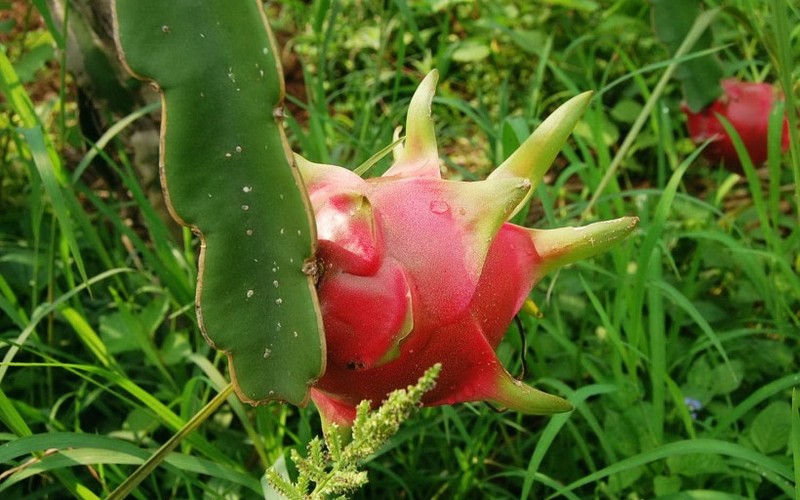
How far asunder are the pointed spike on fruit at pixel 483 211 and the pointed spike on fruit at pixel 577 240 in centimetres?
7

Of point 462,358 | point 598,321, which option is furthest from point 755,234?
point 462,358

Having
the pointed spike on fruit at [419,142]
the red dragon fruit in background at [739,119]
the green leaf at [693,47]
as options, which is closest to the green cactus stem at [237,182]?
the pointed spike on fruit at [419,142]

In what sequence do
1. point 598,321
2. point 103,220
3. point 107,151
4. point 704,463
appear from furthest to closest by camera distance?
point 103,220
point 107,151
point 598,321
point 704,463

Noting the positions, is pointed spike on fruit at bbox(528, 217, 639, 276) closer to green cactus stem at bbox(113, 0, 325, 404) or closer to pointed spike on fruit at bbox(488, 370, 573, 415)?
pointed spike on fruit at bbox(488, 370, 573, 415)

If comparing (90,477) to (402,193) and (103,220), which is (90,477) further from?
(402,193)

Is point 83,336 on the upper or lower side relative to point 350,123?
upper

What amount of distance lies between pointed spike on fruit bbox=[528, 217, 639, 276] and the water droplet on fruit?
9 cm

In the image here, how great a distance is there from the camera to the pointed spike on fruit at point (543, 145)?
0.67 metres

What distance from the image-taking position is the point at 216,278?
55cm

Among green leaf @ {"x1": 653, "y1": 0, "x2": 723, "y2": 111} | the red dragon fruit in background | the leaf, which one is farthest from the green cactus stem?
the leaf

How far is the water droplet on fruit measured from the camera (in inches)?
24.0

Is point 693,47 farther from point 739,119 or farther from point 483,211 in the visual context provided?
point 483,211

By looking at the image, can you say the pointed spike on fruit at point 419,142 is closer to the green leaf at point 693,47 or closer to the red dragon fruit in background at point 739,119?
the green leaf at point 693,47

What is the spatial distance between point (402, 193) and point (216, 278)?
145mm
